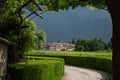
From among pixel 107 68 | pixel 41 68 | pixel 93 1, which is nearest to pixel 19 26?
pixel 41 68

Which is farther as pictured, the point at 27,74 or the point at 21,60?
the point at 21,60

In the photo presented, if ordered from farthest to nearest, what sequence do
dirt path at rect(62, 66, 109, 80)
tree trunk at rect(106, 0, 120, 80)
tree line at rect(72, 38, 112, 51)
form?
tree line at rect(72, 38, 112, 51) < dirt path at rect(62, 66, 109, 80) < tree trunk at rect(106, 0, 120, 80)

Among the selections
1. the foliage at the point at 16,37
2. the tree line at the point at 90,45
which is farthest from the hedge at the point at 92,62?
the tree line at the point at 90,45

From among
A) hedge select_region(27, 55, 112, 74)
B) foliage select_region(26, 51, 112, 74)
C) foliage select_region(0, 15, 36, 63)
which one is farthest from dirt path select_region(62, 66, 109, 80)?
foliage select_region(0, 15, 36, 63)

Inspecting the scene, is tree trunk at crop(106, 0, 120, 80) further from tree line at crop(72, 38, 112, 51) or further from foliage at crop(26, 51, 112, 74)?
tree line at crop(72, 38, 112, 51)

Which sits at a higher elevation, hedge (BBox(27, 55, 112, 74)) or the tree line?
the tree line

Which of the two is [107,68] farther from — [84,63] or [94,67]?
[84,63]

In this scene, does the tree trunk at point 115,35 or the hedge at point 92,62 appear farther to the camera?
the hedge at point 92,62

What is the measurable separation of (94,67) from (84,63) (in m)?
3.29

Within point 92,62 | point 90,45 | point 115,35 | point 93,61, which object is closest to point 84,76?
point 93,61

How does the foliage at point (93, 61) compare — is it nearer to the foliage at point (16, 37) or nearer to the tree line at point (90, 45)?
the foliage at point (16, 37)

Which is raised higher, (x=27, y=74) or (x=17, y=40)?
(x=17, y=40)

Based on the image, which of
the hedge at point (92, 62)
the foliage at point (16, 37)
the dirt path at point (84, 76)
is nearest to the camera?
the foliage at point (16, 37)

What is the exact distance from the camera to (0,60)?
20.4 meters
